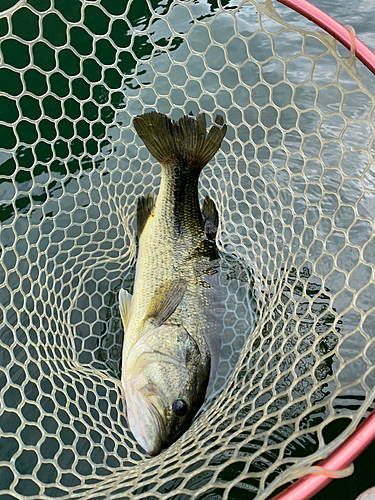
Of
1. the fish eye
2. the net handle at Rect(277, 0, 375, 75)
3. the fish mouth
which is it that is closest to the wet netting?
the net handle at Rect(277, 0, 375, 75)

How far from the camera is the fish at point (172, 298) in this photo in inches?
78.5

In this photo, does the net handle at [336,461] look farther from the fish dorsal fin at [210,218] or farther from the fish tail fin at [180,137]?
the fish tail fin at [180,137]

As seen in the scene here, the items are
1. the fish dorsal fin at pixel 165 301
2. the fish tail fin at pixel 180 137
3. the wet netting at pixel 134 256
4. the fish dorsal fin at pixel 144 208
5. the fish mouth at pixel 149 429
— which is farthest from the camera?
the fish dorsal fin at pixel 144 208

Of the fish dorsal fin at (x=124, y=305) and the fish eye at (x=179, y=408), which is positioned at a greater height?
the fish eye at (x=179, y=408)

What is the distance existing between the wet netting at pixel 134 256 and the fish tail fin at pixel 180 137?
1.74 ft

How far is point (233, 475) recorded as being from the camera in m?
2.21

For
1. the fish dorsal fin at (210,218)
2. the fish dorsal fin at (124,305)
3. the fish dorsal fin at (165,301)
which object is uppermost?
the fish dorsal fin at (210,218)

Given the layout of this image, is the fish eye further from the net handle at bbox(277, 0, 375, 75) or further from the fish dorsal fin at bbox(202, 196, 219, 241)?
the net handle at bbox(277, 0, 375, 75)

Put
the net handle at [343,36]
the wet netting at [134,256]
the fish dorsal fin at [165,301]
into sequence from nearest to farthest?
the net handle at [343,36], the wet netting at [134,256], the fish dorsal fin at [165,301]

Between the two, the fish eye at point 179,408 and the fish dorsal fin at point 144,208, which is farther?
the fish dorsal fin at point 144,208

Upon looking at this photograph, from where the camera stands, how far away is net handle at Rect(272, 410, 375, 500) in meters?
1.16

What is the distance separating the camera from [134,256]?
3.04m

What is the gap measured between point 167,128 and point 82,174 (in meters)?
1.04

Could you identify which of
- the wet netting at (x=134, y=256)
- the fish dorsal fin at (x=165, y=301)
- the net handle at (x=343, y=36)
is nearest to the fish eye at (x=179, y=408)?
the wet netting at (x=134, y=256)
